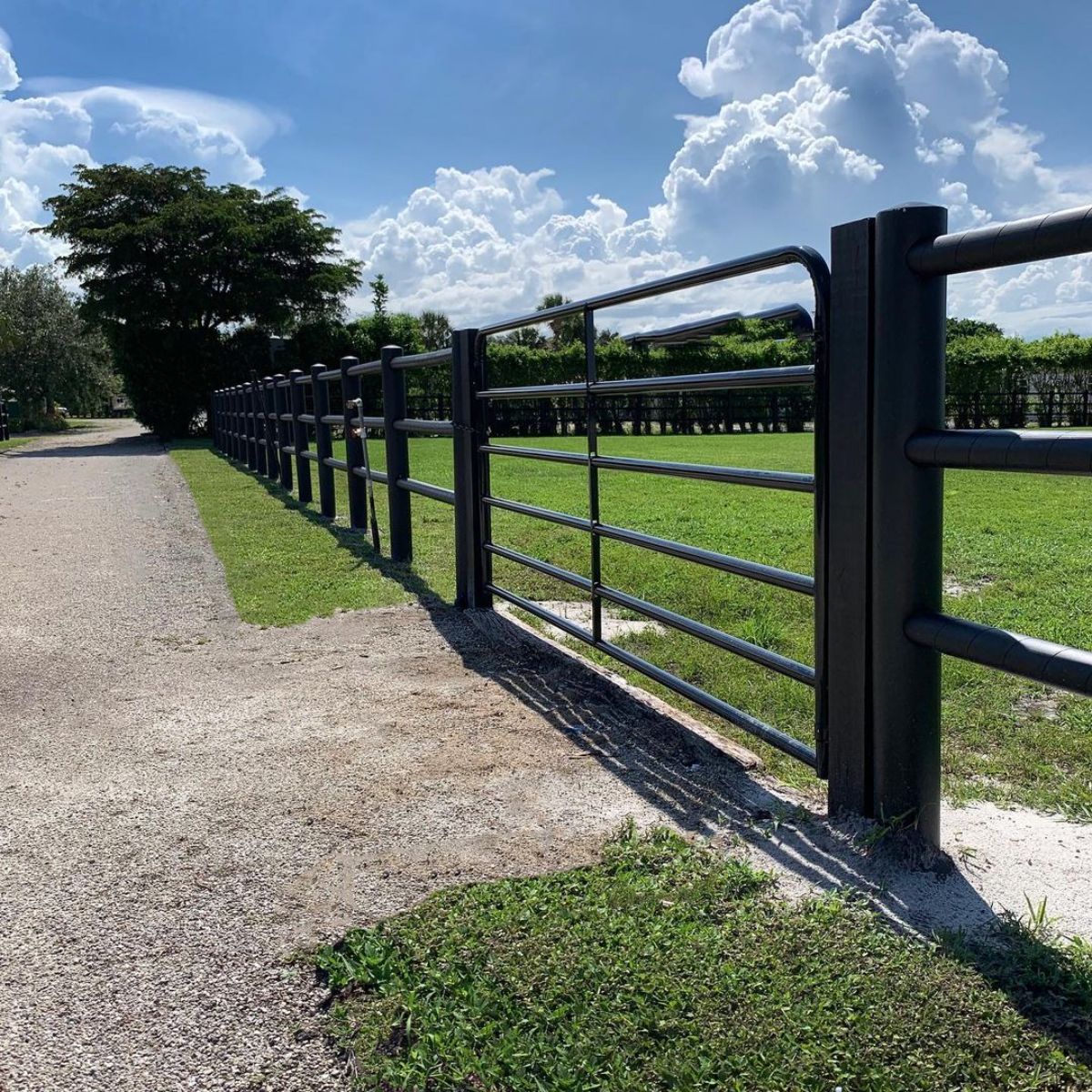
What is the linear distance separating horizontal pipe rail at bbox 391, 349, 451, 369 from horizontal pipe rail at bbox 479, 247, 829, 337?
4.80 ft

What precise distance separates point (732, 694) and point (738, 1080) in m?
2.29

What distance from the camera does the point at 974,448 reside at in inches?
84.7

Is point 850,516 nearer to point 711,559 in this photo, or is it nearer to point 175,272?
point 711,559

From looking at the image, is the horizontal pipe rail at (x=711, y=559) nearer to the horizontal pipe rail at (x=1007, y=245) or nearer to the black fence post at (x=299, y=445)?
the horizontal pipe rail at (x=1007, y=245)

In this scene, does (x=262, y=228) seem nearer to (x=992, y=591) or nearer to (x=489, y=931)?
(x=992, y=591)

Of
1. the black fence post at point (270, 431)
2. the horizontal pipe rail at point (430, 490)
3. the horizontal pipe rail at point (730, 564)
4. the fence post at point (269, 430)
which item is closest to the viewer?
the horizontal pipe rail at point (730, 564)

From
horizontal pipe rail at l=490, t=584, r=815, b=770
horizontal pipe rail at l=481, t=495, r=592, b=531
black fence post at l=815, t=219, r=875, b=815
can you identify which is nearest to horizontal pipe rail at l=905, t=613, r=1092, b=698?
black fence post at l=815, t=219, r=875, b=815

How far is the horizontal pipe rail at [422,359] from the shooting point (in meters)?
5.82

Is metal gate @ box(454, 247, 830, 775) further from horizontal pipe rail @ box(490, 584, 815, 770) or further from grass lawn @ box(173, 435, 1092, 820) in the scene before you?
grass lawn @ box(173, 435, 1092, 820)

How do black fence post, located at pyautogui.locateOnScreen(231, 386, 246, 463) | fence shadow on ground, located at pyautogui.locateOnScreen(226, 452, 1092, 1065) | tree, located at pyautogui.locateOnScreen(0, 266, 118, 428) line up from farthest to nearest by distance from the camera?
tree, located at pyautogui.locateOnScreen(0, 266, 118, 428), black fence post, located at pyautogui.locateOnScreen(231, 386, 246, 463), fence shadow on ground, located at pyautogui.locateOnScreen(226, 452, 1092, 1065)

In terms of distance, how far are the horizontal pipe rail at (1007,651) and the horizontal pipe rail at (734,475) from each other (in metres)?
0.50

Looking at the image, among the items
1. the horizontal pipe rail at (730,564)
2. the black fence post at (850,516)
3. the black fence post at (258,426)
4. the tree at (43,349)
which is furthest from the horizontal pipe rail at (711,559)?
the tree at (43,349)

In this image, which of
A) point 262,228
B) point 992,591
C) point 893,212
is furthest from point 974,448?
point 262,228

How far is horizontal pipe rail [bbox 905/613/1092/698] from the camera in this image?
6.50 ft
